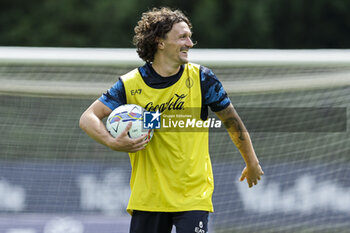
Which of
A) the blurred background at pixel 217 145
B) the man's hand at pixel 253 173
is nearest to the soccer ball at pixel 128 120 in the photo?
the man's hand at pixel 253 173

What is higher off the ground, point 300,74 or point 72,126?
point 300,74

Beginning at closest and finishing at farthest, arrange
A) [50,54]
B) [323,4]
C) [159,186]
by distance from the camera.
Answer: [159,186], [50,54], [323,4]

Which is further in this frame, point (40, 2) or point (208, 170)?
point (40, 2)

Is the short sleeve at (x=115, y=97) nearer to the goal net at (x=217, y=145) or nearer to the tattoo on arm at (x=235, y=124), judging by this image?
the tattoo on arm at (x=235, y=124)

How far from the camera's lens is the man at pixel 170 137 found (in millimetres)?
3572

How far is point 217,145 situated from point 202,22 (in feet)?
33.4

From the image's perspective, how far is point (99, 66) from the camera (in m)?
5.07

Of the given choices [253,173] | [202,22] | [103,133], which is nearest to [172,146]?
[103,133]

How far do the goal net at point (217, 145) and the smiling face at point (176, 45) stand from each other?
1.27 metres

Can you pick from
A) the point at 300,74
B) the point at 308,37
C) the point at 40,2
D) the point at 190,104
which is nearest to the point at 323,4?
the point at 308,37

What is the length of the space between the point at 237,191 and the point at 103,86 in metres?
1.39

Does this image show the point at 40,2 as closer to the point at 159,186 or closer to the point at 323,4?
the point at 323,4

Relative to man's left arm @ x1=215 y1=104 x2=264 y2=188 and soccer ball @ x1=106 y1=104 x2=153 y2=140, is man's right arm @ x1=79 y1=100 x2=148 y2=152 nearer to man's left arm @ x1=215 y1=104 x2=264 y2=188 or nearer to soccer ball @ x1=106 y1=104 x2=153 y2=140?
soccer ball @ x1=106 y1=104 x2=153 y2=140

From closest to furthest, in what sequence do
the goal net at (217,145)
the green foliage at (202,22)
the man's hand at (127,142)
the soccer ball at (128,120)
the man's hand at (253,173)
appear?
1. the man's hand at (127,142)
2. the soccer ball at (128,120)
3. the man's hand at (253,173)
4. the goal net at (217,145)
5. the green foliage at (202,22)
